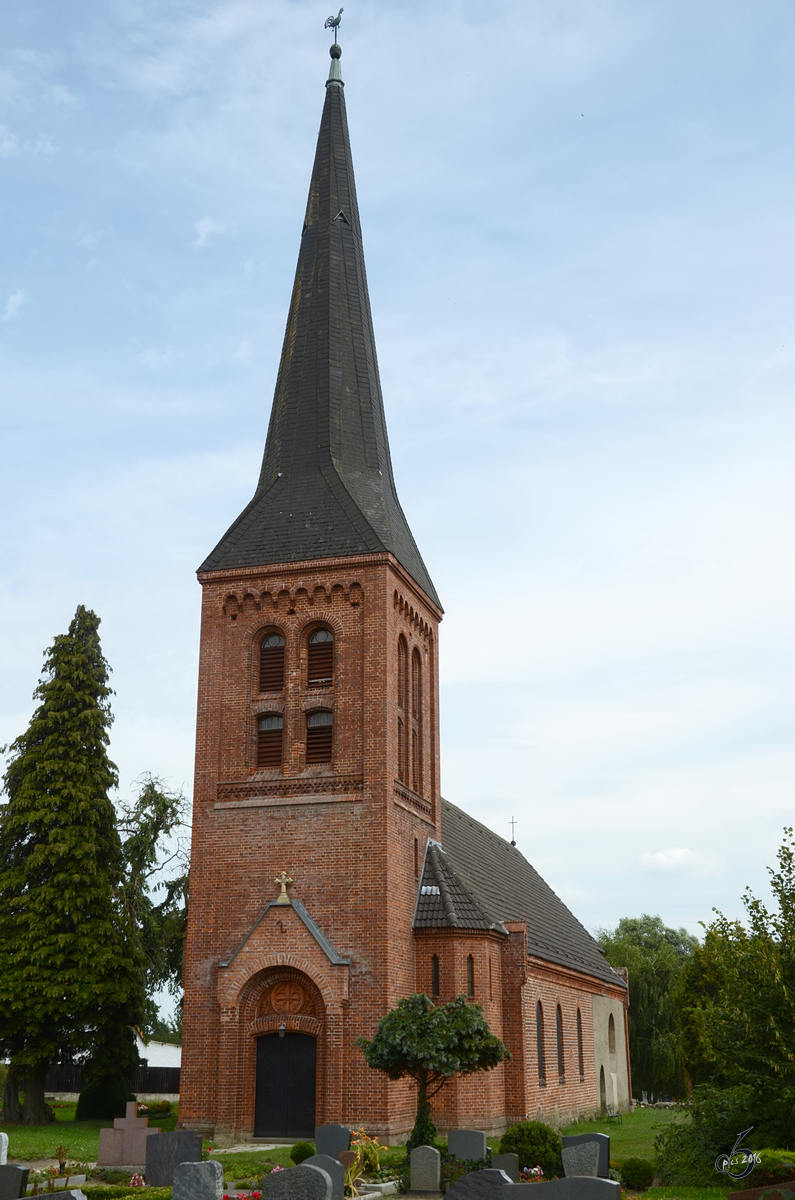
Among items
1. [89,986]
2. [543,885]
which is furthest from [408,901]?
[543,885]

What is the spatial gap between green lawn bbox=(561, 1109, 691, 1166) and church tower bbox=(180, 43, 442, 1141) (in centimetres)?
471

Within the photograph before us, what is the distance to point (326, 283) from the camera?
1309 inches

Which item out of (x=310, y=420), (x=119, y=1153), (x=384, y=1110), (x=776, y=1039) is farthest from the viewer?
(x=310, y=420)

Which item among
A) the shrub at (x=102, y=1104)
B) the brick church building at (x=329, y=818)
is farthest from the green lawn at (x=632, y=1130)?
the shrub at (x=102, y=1104)

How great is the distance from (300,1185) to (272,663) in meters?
17.3

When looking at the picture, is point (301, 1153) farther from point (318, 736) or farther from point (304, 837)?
point (318, 736)

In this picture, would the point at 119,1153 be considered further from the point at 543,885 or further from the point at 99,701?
the point at 543,885

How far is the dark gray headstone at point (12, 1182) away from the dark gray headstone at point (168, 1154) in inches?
A: 126

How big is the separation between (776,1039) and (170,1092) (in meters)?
33.2

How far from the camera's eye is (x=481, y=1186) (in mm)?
11500

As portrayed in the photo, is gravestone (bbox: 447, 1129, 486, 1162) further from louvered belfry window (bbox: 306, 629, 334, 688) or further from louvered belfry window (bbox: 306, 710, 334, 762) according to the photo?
louvered belfry window (bbox: 306, 629, 334, 688)

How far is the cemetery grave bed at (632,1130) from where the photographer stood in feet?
75.9

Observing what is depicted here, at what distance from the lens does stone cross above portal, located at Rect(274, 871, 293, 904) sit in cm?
2550

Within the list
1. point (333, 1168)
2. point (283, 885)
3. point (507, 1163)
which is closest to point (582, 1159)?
point (507, 1163)
